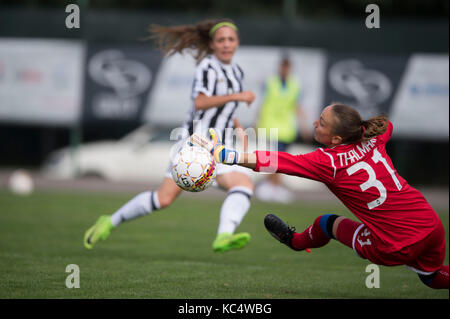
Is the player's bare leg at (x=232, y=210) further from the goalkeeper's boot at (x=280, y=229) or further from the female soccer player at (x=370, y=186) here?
the female soccer player at (x=370, y=186)

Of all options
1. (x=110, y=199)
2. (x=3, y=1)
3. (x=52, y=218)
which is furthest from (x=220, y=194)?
(x=3, y=1)

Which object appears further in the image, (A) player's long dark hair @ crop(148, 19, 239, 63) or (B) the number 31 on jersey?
(A) player's long dark hair @ crop(148, 19, 239, 63)

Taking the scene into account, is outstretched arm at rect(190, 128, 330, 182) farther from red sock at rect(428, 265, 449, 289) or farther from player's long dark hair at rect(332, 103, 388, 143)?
red sock at rect(428, 265, 449, 289)

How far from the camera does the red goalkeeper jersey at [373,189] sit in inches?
183

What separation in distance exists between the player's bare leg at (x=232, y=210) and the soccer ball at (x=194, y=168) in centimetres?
108

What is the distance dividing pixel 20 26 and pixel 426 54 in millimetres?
8832

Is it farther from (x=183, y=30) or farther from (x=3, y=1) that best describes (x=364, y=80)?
(x=3, y=1)

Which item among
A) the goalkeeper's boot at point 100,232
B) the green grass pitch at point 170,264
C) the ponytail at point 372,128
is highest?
the ponytail at point 372,128

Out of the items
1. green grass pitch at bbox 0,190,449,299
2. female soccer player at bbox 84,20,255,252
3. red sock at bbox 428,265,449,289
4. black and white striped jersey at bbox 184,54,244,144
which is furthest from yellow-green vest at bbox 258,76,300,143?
red sock at bbox 428,265,449,289

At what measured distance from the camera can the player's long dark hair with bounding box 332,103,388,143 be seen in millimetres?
4727

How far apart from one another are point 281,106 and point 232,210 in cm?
634

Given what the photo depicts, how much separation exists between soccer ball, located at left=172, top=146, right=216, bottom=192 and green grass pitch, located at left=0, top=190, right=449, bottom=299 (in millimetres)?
902

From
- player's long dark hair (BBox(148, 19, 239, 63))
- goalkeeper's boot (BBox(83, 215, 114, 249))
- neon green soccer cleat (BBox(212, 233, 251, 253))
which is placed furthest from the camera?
player's long dark hair (BBox(148, 19, 239, 63))

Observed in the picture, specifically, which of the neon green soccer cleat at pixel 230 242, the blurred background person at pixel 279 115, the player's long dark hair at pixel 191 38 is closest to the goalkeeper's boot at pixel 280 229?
the neon green soccer cleat at pixel 230 242
